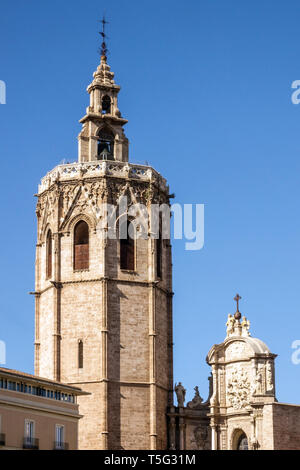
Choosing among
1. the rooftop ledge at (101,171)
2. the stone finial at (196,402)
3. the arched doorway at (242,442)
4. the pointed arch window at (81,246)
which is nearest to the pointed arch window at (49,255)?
the pointed arch window at (81,246)

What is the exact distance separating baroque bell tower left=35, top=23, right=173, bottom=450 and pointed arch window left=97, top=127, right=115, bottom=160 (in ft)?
1.48

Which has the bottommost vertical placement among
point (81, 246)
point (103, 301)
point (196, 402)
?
point (196, 402)

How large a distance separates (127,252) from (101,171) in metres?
4.93

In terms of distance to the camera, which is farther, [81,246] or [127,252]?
[127,252]

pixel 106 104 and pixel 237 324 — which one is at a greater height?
pixel 106 104

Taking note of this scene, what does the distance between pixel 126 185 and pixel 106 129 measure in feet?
16.2

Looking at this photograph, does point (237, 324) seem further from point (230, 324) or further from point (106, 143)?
point (106, 143)

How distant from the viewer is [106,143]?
76.4 metres

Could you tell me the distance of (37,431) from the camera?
55.9m

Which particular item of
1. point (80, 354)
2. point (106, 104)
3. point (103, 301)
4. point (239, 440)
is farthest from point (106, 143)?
point (239, 440)

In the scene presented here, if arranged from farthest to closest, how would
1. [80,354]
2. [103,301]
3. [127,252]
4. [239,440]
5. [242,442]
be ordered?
[127,252]
[80,354]
[103,301]
[239,440]
[242,442]

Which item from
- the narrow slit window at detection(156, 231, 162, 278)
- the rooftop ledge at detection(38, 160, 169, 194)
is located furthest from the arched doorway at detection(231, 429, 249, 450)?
the rooftop ledge at detection(38, 160, 169, 194)
